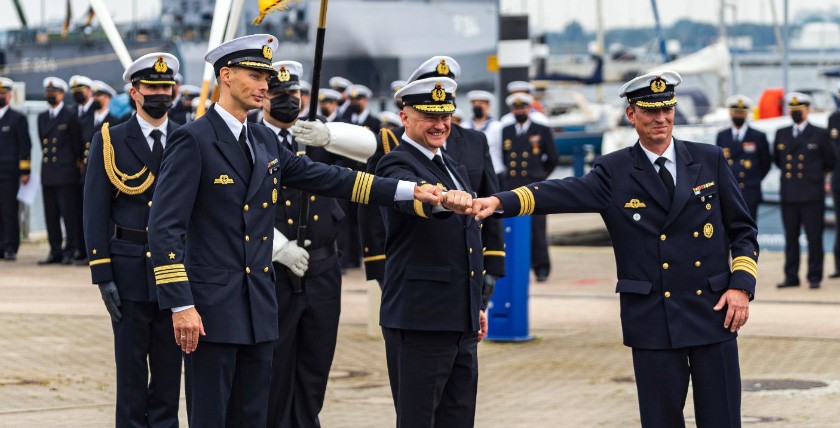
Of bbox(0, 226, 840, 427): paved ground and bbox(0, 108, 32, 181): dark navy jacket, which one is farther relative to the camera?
bbox(0, 108, 32, 181): dark navy jacket

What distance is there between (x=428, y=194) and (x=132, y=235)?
182cm

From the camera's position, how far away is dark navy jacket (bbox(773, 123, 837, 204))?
17203mm

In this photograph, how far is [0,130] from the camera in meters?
19.3

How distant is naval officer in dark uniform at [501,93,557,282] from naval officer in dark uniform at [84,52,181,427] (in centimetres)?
1001

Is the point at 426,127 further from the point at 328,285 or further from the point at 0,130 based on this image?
the point at 0,130

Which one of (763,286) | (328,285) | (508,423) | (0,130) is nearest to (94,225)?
(328,285)

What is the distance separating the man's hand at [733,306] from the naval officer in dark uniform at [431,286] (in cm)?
112

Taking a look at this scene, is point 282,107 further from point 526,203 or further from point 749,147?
point 749,147

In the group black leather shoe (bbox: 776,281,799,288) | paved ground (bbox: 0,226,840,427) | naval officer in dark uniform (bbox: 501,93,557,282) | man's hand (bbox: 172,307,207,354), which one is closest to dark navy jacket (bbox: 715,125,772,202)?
black leather shoe (bbox: 776,281,799,288)

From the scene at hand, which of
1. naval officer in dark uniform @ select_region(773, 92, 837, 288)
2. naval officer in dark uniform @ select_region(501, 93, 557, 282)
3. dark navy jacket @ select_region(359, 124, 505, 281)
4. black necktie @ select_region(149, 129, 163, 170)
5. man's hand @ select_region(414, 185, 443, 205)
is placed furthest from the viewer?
naval officer in dark uniform @ select_region(501, 93, 557, 282)

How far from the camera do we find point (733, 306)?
6621 mm

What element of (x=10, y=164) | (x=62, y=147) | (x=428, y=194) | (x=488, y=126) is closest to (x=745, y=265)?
(x=428, y=194)

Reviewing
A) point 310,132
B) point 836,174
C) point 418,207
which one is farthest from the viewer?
point 836,174

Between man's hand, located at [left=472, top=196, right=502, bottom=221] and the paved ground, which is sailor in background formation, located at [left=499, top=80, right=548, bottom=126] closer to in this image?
the paved ground
